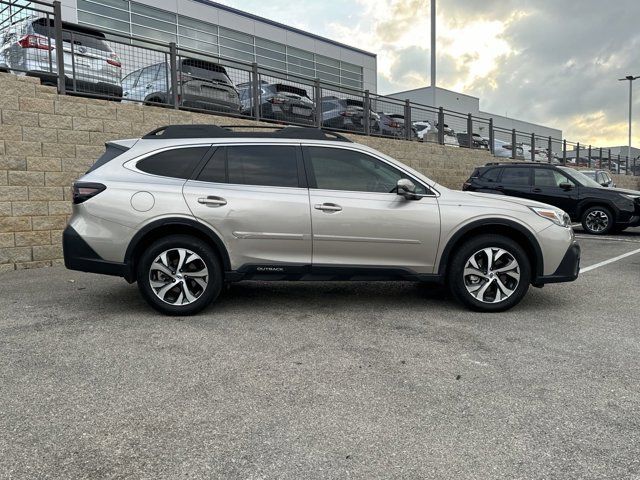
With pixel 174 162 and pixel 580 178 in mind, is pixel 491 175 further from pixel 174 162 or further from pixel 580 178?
pixel 174 162

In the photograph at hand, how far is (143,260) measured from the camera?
4.63m

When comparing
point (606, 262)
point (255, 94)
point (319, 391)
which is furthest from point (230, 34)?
point (319, 391)

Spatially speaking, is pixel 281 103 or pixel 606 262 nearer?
pixel 606 262

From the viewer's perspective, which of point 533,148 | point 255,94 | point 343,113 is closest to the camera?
point 255,94

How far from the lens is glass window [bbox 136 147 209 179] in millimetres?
4805

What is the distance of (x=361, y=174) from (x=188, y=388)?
8.82 ft

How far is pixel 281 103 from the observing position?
11.4 metres

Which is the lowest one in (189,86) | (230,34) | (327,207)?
(327,207)

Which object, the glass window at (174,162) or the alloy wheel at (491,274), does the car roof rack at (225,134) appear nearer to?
the glass window at (174,162)

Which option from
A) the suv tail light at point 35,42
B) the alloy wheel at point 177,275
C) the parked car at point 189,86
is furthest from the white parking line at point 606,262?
the suv tail light at point 35,42

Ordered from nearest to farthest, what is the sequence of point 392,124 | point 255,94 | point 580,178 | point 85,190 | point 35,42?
point 85,190 < point 35,42 < point 255,94 < point 580,178 < point 392,124

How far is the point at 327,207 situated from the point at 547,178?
30.9 feet

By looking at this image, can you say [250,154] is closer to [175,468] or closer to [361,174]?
[361,174]

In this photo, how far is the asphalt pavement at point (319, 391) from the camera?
7.88ft
